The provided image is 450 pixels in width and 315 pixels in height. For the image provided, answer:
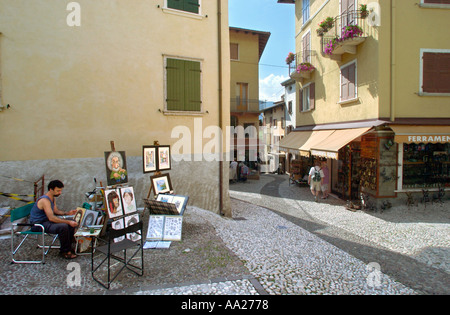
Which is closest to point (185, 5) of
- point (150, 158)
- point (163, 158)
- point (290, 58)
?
point (163, 158)

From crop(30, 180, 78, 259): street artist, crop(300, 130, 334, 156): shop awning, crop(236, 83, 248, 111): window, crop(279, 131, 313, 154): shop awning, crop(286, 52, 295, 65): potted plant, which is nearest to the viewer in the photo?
crop(30, 180, 78, 259): street artist

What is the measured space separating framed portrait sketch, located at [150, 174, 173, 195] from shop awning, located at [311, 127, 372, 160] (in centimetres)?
674

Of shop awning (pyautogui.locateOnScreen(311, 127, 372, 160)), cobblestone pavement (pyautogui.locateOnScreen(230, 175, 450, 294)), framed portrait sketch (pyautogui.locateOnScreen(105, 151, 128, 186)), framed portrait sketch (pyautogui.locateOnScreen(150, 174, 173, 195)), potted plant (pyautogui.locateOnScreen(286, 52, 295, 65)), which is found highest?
potted plant (pyautogui.locateOnScreen(286, 52, 295, 65))

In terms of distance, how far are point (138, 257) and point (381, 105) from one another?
1024 centimetres

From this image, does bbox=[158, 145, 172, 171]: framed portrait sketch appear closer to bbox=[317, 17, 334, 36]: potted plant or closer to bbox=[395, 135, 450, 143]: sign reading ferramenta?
bbox=[395, 135, 450, 143]: sign reading ferramenta

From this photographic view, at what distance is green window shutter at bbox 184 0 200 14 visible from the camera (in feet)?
30.2

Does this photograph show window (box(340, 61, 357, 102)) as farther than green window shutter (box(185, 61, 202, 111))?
Yes

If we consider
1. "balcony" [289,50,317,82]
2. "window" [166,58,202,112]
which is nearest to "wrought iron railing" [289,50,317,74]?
"balcony" [289,50,317,82]

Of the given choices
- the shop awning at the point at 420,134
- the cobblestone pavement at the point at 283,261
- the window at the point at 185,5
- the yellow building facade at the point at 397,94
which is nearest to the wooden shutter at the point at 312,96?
the yellow building facade at the point at 397,94

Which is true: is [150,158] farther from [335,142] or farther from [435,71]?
[435,71]

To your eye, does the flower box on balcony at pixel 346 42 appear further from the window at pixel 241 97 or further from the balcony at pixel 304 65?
the window at pixel 241 97

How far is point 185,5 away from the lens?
9.18 m

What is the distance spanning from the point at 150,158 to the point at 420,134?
9.96 metres
